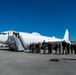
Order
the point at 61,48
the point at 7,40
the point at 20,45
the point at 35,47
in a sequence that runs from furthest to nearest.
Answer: the point at 7,40 → the point at 20,45 → the point at 35,47 → the point at 61,48

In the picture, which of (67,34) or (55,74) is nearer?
(55,74)

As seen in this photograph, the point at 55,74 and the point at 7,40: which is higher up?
the point at 7,40

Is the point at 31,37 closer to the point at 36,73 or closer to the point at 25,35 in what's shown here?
the point at 25,35

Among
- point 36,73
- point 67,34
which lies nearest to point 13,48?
point 36,73

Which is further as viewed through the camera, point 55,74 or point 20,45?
point 20,45

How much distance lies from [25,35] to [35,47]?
28.9ft

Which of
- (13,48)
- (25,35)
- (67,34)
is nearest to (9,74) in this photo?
(13,48)

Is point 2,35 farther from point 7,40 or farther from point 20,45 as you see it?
point 20,45

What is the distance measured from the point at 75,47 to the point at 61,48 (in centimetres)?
201

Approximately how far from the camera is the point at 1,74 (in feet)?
27.7

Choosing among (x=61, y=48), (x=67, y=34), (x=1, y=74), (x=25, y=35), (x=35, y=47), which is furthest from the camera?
(x=67, y=34)

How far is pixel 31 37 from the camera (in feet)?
122

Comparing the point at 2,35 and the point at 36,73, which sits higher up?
the point at 2,35

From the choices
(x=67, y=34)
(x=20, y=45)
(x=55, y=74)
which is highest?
(x=67, y=34)
